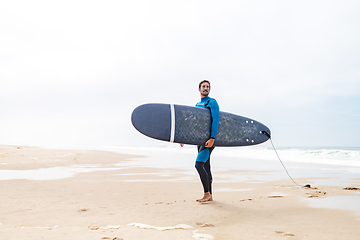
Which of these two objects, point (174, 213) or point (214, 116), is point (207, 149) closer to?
point (214, 116)

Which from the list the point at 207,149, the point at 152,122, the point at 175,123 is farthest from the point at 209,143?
the point at 152,122

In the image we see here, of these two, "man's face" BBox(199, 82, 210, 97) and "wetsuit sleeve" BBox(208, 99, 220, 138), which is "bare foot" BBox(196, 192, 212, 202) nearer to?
"wetsuit sleeve" BBox(208, 99, 220, 138)

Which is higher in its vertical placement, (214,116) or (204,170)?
(214,116)

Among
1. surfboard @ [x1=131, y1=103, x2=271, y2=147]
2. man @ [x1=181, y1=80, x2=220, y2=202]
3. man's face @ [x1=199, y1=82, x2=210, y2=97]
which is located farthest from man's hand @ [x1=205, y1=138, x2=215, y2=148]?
man's face @ [x1=199, y1=82, x2=210, y2=97]

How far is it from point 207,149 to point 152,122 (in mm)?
900

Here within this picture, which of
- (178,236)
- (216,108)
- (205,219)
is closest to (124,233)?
(178,236)

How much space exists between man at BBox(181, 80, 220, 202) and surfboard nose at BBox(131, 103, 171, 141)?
1.89 ft

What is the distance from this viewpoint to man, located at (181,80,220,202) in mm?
3773

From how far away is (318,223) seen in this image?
2.72 meters

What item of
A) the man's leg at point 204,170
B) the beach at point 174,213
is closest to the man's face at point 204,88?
the man's leg at point 204,170

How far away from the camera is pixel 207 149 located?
3873mm

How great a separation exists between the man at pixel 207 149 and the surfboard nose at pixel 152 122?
0.57 metres

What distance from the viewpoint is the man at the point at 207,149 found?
3773mm

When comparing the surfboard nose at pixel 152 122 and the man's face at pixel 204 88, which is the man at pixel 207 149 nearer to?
the man's face at pixel 204 88
